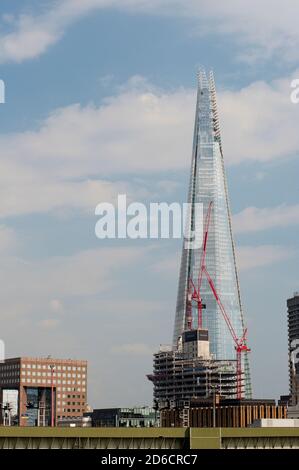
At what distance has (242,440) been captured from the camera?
9350 cm

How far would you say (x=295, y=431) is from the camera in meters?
95.1

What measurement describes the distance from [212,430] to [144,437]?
280 inches

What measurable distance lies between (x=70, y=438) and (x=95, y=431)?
8.77 feet
